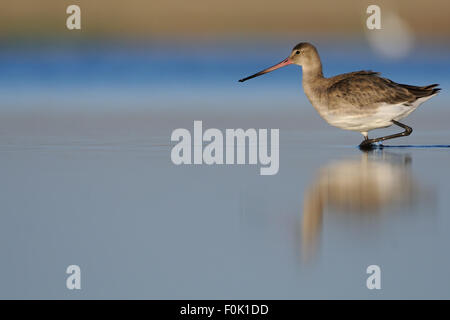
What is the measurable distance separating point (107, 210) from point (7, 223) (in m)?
0.63

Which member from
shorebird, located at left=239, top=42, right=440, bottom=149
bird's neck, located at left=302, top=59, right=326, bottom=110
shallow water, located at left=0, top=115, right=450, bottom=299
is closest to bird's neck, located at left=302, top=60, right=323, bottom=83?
bird's neck, located at left=302, top=59, right=326, bottom=110

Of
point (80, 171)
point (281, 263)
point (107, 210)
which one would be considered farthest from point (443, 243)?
point (80, 171)

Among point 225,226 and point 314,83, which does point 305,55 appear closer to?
point 314,83

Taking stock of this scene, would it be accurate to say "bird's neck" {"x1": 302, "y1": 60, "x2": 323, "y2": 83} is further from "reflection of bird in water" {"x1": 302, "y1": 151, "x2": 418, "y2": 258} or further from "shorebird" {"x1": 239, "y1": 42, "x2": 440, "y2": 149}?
"reflection of bird in water" {"x1": 302, "y1": 151, "x2": 418, "y2": 258}

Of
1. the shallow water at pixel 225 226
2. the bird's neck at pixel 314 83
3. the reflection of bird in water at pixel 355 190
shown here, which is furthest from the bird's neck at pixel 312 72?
the reflection of bird in water at pixel 355 190

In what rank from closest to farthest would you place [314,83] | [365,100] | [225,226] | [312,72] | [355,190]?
[225,226]
[355,190]
[365,100]
[314,83]
[312,72]

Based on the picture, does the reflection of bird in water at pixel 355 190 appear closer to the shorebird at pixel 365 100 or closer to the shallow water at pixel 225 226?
the shallow water at pixel 225 226

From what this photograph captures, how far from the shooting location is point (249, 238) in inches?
165

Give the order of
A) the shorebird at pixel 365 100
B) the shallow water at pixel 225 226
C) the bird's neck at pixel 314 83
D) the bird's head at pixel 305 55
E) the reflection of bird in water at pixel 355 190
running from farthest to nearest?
the bird's head at pixel 305 55, the bird's neck at pixel 314 83, the shorebird at pixel 365 100, the reflection of bird in water at pixel 355 190, the shallow water at pixel 225 226

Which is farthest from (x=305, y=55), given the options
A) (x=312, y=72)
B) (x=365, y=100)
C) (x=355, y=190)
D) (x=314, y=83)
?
(x=355, y=190)

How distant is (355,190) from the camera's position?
5.36 m

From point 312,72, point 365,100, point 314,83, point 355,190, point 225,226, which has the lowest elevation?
point 225,226

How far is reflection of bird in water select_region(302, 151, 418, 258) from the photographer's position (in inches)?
178

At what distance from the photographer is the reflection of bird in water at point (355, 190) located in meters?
4.51
